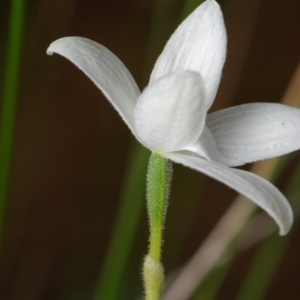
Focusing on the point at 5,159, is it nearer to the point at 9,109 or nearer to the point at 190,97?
the point at 9,109

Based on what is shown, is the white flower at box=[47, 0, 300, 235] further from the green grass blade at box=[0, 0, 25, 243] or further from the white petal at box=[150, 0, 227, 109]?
the green grass blade at box=[0, 0, 25, 243]

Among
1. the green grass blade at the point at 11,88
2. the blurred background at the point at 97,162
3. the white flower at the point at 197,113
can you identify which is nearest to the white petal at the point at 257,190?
the white flower at the point at 197,113

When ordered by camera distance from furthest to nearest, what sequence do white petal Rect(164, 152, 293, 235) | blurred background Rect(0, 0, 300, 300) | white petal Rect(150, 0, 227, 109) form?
blurred background Rect(0, 0, 300, 300)
white petal Rect(150, 0, 227, 109)
white petal Rect(164, 152, 293, 235)

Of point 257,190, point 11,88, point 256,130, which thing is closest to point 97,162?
point 11,88

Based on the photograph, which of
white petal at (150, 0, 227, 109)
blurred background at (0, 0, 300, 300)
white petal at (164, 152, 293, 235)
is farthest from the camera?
blurred background at (0, 0, 300, 300)

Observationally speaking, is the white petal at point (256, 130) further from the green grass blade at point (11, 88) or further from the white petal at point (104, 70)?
the green grass blade at point (11, 88)

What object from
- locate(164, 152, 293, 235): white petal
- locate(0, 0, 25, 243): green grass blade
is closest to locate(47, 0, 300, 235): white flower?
locate(164, 152, 293, 235): white petal
